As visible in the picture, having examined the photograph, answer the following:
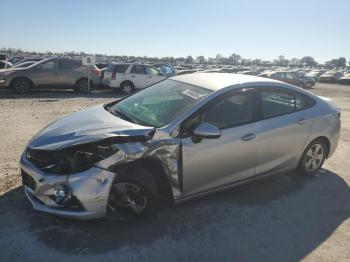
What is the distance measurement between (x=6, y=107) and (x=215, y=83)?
922 centimetres

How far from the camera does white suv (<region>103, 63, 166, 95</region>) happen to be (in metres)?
18.4

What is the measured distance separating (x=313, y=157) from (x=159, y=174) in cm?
280

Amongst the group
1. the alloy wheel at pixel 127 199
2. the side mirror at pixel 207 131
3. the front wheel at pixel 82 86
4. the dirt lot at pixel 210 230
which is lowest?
the dirt lot at pixel 210 230

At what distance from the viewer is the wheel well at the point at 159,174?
4258 millimetres

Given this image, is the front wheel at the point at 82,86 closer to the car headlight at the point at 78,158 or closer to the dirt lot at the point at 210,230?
the dirt lot at the point at 210,230

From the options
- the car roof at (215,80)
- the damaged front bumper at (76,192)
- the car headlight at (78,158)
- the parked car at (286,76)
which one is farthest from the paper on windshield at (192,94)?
the parked car at (286,76)

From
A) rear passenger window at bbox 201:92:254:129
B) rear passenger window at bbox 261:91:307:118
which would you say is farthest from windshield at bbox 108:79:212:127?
rear passenger window at bbox 261:91:307:118

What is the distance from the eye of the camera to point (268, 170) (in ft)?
17.4

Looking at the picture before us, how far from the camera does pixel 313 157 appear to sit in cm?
597

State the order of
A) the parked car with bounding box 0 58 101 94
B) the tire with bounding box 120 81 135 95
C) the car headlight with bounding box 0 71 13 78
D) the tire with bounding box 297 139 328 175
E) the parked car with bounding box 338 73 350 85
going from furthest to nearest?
the parked car with bounding box 338 73 350 85, the tire with bounding box 120 81 135 95, the parked car with bounding box 0 58 101 94, the car headlight with bounding box 0 71 13 78, the tire with bounding box 297 139 328 175

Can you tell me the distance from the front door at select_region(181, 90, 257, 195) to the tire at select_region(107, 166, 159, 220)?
432 millimetres

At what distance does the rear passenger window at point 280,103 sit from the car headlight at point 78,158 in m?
2.26

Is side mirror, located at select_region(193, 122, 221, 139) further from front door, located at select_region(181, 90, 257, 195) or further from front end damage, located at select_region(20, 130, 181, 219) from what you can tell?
front end damage, located at select_region(20, 130, 181, 219)

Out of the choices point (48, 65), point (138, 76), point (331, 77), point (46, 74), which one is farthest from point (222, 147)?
point (331, 77)
